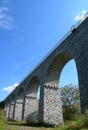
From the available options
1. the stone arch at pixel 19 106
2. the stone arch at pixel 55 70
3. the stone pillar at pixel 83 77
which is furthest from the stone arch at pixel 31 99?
the stone pillar at pixel 83 77

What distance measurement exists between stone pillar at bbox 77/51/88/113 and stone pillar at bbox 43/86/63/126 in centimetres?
638

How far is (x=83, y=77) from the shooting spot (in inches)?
547

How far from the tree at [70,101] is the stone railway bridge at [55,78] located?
5.81 metres

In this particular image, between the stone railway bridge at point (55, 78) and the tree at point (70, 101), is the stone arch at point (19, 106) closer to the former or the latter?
the stone railway bridge at point (55, 78)

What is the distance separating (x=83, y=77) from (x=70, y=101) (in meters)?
19.6

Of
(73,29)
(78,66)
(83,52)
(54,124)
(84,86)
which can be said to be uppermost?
(73,29)

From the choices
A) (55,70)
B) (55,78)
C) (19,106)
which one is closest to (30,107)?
(19,106)

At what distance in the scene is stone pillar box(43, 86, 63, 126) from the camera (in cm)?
1891

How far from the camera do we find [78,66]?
14.7m

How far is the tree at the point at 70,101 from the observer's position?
30222 mm

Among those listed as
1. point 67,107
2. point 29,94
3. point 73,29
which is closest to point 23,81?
point 29,94

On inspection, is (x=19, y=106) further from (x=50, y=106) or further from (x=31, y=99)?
(x=50, y=106)

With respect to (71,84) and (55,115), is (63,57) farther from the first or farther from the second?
(71,84)

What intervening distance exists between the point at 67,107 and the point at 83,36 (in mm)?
19643
